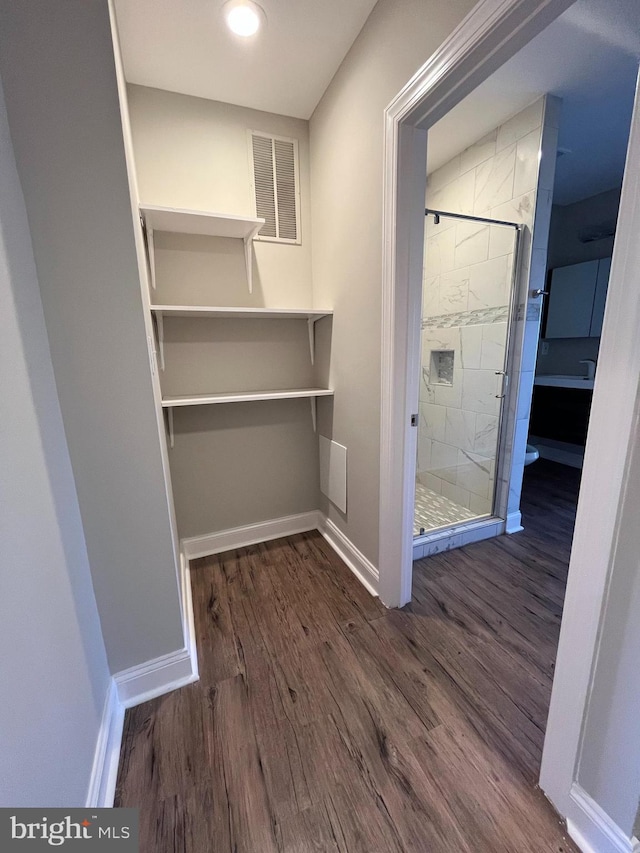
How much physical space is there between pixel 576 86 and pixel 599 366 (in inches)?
87.1

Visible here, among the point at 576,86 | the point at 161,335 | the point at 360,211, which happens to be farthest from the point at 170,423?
the point at 576,86

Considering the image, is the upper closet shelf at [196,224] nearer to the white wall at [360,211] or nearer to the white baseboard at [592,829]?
the white wall at [360,211]

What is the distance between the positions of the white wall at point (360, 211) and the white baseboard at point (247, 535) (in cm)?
36

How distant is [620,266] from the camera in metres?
0.71

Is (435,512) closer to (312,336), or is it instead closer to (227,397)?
(312,336)

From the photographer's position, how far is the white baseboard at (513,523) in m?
2.44

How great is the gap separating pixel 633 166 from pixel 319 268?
169cm

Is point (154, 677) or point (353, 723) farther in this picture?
point (154, 677)

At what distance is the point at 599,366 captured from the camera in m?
0.76

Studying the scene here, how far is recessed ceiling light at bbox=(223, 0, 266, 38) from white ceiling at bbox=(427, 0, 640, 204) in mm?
1204

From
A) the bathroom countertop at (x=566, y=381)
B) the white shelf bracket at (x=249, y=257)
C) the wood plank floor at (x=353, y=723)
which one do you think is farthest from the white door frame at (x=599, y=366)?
the bathroom countertop at (x=566, y=381)

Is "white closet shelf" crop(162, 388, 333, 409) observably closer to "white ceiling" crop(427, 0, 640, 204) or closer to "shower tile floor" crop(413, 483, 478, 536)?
"shower tile floor" crop(413, 483, 478, 536)

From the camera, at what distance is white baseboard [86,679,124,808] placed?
965 mm

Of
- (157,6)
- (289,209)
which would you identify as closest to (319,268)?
(289,209)
